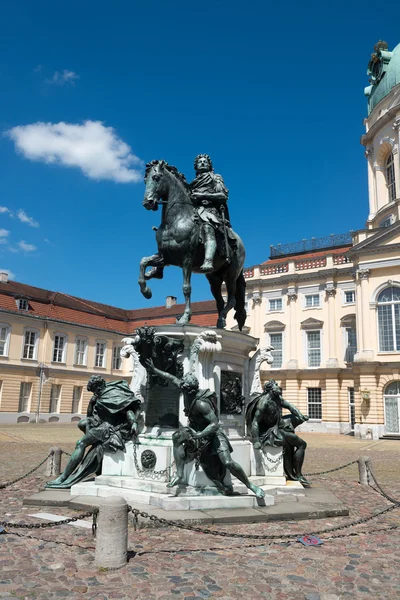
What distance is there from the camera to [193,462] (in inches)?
262

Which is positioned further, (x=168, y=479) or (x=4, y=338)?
(x=4, y=338)

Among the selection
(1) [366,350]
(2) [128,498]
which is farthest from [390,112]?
(2) [128,498]

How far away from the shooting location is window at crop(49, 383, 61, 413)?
4050 centimetres

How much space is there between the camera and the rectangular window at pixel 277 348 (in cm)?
3962

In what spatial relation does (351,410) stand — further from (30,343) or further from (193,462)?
(193,462)

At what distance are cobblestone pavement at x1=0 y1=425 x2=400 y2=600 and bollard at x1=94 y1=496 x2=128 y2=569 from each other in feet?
0.30

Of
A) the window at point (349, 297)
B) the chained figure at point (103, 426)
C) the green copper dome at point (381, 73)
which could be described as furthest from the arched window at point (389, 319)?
the chained figure at point (103, 426)

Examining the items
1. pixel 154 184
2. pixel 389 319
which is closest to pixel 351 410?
pixel 389 319

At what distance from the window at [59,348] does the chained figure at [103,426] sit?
35415 millimetres

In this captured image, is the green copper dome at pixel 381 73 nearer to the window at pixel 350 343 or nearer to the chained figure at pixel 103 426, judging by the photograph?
the window at pixel 350 343

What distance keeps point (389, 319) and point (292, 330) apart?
964 centimetres

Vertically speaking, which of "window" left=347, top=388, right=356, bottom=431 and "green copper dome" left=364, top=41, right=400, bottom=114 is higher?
"green copper dome" left=364, top=41, right=400, bottom=114

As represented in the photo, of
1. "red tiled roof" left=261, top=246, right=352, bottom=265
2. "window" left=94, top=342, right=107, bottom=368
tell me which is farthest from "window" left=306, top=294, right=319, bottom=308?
"window" left=94, top=342, right=107, bottom=368

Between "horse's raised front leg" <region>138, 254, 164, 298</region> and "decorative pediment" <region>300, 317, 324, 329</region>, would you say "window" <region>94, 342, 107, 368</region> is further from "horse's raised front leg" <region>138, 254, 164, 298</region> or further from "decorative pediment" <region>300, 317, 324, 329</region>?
"horse's raised front leg" <region>138, 254, 164, 298</region>
